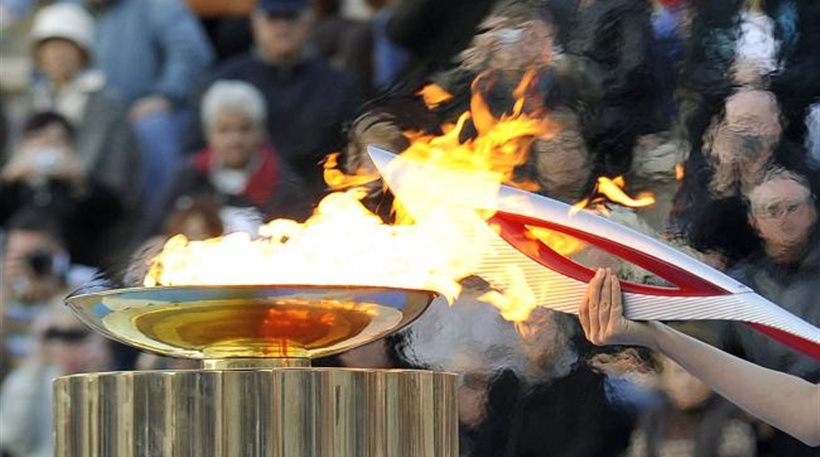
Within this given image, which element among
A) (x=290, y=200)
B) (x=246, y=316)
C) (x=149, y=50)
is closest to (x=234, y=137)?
(x=149, y=50)

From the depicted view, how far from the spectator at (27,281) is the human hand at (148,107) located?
21.5 inches

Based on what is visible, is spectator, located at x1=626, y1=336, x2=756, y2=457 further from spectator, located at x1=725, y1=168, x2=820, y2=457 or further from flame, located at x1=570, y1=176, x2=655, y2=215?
flame, located at x1=570, y1=176, x2=655, y2=215

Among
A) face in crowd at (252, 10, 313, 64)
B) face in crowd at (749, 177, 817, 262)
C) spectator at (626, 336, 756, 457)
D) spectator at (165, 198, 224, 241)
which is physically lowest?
spectator at (626, 336, 756, 457)

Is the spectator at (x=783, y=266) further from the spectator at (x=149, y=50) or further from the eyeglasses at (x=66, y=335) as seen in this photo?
the spectator at (x=149, y=50)

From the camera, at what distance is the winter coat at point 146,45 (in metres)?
6.10

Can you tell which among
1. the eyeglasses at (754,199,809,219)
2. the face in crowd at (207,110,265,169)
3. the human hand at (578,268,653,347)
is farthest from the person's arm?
the face in crowd at (207,110,265,169)

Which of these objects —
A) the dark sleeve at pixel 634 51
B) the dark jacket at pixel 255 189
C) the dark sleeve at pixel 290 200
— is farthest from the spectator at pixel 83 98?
the dark sleeve at pixel 634 51

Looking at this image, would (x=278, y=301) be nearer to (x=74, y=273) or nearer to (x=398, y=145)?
(x=398, y=145)

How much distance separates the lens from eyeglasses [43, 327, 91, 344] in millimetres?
5195

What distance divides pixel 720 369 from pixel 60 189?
2833mm

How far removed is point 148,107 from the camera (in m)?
5.99

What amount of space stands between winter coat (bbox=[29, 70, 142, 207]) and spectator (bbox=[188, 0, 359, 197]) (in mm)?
324

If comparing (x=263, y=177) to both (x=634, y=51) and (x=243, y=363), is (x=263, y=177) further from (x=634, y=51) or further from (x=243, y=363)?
(x=243, y=363)

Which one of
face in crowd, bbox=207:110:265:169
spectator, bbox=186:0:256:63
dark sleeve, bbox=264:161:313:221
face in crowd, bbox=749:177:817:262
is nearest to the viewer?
face in crowd, bbox=749:177:817:262
